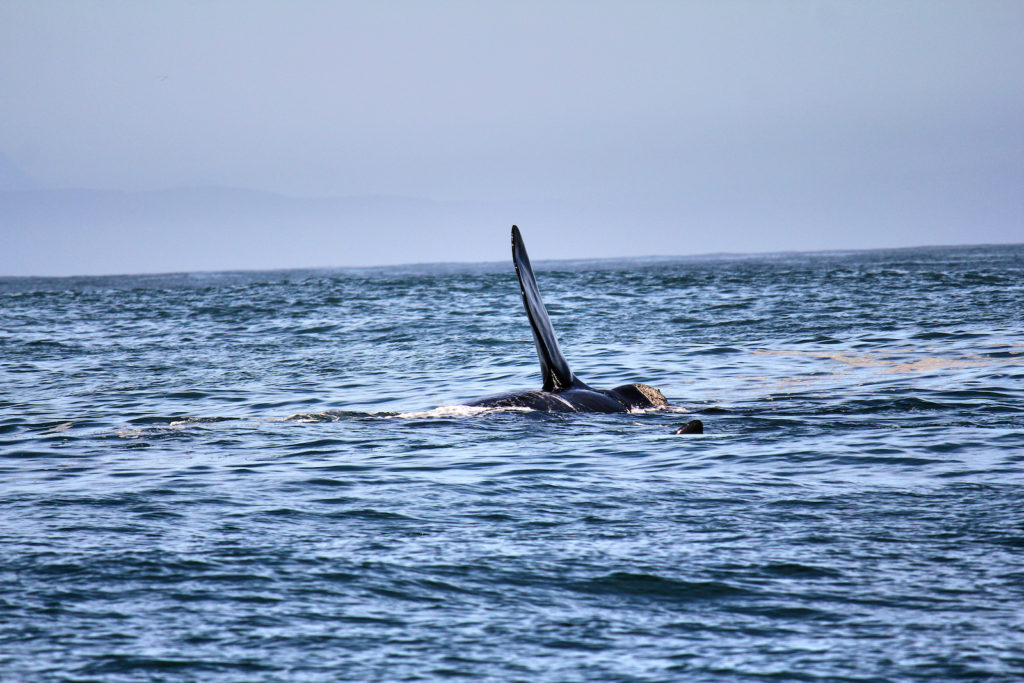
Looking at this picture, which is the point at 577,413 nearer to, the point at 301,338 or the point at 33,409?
the point at 33,409

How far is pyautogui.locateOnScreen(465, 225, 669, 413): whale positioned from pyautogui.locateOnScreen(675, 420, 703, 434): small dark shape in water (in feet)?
5.40

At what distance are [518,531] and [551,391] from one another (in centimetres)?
523

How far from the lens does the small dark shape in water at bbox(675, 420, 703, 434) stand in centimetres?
989

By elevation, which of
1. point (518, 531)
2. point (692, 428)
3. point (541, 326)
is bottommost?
point (518, 531)

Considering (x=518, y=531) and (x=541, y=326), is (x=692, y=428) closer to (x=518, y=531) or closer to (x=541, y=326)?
(x=541, y=326)

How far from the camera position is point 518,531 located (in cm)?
647

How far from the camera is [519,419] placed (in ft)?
36.5

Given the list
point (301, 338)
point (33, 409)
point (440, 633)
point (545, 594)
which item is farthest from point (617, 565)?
point (301, 338)

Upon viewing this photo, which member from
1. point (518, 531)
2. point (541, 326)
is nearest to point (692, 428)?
point (541, 326)

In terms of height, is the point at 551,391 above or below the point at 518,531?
above

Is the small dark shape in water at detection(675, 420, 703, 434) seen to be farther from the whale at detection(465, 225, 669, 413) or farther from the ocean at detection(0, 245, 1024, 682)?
the whale at detection(465, 225, 669, 413)

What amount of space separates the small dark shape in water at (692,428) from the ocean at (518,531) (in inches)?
8.7

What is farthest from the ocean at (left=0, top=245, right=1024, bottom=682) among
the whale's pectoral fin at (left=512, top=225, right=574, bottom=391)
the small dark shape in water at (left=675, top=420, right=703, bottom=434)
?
the whale's pectoral fin at (left=512, top=225, right=574, bottom=391)

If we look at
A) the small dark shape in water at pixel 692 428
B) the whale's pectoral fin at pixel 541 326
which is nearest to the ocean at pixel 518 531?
the small dark shape in water at pixel 692 428
